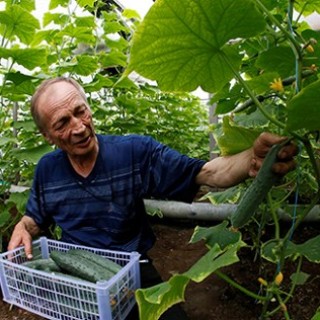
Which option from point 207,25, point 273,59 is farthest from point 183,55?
point 273,59

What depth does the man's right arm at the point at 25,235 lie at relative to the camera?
1.31 meters

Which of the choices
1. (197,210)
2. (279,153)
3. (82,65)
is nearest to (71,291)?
(279,153)

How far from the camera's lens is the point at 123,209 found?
133 centimetres

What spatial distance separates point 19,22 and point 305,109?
129cm

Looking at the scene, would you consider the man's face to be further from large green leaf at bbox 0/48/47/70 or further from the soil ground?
the soil ground

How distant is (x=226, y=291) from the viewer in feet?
5.26

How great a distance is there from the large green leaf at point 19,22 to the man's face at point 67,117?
0.34 m

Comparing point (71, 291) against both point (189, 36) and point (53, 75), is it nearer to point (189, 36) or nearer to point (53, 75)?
point (189, 36)

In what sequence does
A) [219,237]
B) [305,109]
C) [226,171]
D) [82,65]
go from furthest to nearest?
1. [82,65]
2. [219,237]
3. [226,171]
4. [305,109]

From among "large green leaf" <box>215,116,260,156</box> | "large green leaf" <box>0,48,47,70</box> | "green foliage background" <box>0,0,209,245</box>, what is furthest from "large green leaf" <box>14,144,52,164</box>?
"large green leaf" <box>215,116,260,156</box>

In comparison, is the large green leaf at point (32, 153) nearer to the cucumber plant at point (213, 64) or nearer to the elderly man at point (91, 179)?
the elderly man at point (91, 179)

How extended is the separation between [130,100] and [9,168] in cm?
75

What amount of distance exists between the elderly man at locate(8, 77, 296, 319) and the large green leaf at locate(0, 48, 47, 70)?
0.48 ft

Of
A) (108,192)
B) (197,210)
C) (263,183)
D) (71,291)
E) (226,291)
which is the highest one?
(263,183)
